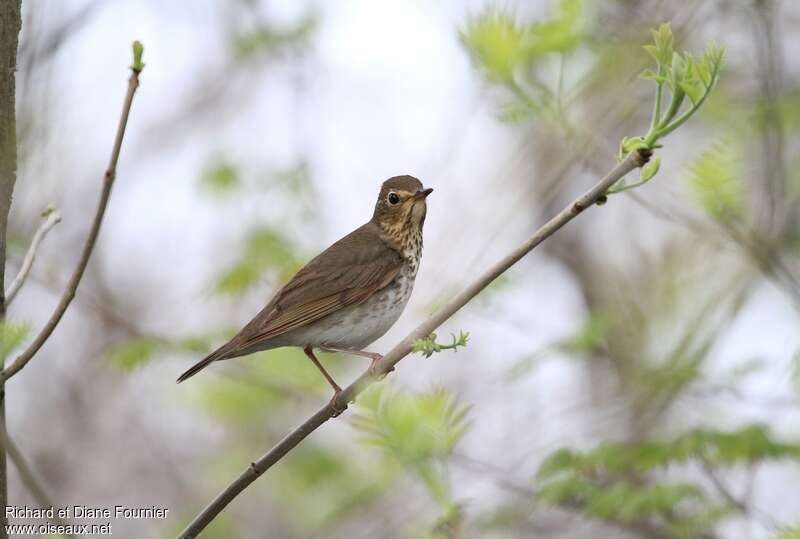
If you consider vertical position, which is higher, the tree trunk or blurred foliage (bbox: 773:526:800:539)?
the tree trunk

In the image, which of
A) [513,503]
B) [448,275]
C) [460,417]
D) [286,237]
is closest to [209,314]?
[286,237]

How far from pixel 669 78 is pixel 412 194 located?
2.94 m

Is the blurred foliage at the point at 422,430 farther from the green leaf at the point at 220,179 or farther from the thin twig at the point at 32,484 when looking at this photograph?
the green leaf at the point at 220,179

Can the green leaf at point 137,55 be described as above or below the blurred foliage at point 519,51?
above

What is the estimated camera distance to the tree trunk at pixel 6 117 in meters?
2.39

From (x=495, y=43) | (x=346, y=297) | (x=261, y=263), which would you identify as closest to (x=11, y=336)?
(x=495, y=43)

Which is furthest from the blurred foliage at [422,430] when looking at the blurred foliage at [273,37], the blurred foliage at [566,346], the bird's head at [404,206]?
the blurred foliage at [273,37]

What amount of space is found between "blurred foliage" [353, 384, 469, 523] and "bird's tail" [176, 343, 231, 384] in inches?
69.6

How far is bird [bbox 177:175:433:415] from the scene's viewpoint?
448 cm

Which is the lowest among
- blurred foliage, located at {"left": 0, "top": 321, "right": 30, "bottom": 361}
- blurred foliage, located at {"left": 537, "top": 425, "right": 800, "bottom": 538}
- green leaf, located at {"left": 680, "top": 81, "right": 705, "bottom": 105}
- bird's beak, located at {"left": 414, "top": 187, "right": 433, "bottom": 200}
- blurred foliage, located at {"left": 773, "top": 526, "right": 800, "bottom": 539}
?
blurred foliage, located at {"left": 773, "top": 526, "right": 800, "bottom": 539}

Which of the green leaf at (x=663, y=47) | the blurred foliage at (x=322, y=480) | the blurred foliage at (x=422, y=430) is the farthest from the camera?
the blurred foliage at (x=322, y=480)

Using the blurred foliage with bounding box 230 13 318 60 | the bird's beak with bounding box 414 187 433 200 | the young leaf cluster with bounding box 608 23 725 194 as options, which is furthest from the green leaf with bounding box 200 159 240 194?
the young leaf cluster with bounding box 608 23 725 194

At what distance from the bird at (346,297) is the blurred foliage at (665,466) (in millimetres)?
1050

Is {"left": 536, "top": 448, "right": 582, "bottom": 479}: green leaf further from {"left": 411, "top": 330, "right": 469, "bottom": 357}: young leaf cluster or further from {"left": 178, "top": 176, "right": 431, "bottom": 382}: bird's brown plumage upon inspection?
{"left": 411, "top": 330, "right": 469, "bottom": 357}: young leaf cluster
